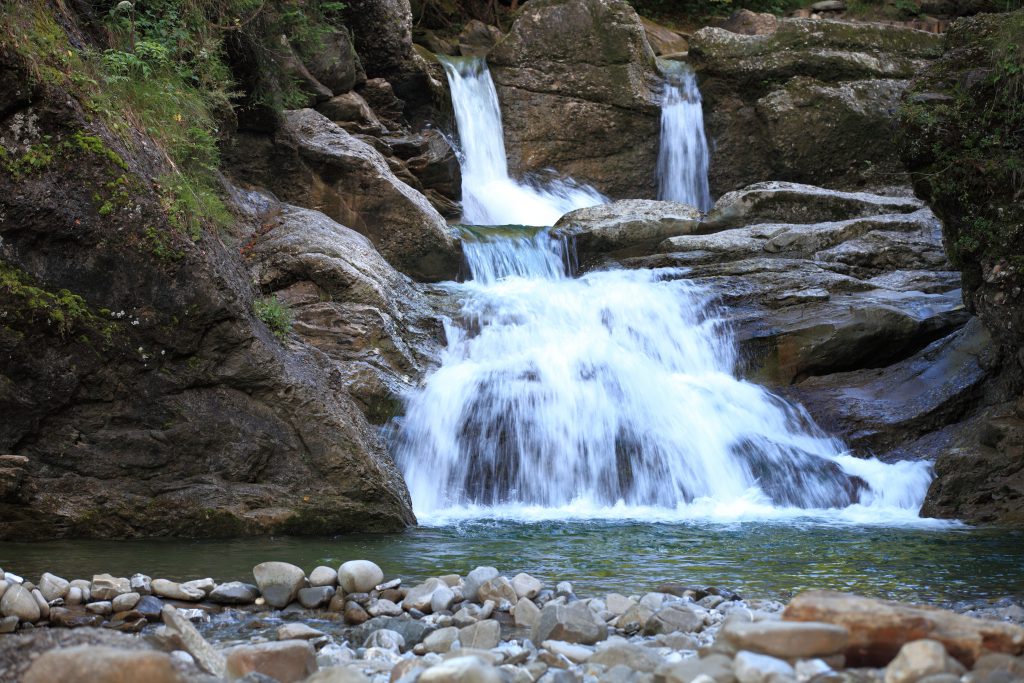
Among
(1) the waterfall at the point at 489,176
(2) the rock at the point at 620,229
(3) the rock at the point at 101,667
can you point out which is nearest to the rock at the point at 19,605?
(3) the rock at the point at 101,667

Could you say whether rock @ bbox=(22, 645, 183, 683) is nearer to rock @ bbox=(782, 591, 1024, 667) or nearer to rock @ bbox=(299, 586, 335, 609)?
rock @ bbox=(782, 591, 1024, 667)

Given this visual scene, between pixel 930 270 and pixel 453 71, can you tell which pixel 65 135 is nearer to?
pixel 930 270

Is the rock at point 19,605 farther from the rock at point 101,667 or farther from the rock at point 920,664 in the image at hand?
the rock at point 920,664

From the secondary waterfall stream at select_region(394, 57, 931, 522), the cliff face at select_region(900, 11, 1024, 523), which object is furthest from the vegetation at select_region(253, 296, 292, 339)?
the cliff face at select_region(900, 11, 1024, 523)

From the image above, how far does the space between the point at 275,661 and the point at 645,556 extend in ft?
10.0

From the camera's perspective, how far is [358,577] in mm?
4312

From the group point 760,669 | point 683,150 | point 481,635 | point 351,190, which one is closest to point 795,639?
point 760,669

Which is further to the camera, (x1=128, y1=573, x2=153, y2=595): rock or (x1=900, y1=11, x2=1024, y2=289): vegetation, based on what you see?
(x1=900, y1=11, x2=1024, y2=289): vegetation

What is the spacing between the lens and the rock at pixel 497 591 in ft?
13.5

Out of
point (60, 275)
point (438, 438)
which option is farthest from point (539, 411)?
point (60, 275)

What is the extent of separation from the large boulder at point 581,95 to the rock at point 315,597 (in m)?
14.0

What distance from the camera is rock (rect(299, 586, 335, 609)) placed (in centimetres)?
419

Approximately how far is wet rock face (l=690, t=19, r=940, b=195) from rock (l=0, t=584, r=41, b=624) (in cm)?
1552

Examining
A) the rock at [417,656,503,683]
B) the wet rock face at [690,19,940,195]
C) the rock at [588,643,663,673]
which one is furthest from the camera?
the wet rock face at [690,19,940,195]
